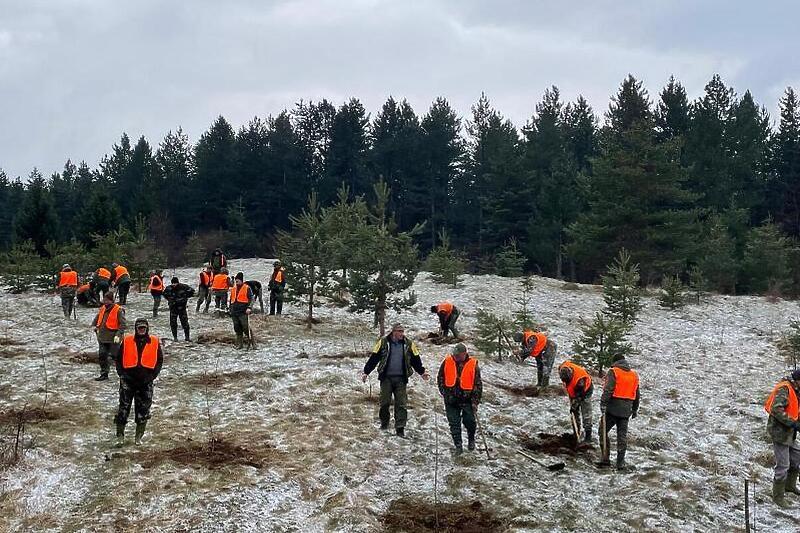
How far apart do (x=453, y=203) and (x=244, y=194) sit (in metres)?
19.2

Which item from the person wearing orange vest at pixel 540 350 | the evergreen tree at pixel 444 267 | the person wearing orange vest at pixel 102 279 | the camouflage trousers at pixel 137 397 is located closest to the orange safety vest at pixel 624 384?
the person wearing orange vest at pixel 540 350

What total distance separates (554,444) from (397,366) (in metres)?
3.04

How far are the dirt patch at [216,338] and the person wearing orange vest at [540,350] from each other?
7.73 meters

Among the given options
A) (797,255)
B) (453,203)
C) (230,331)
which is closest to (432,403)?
(230,331)

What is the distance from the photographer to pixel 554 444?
1066cm

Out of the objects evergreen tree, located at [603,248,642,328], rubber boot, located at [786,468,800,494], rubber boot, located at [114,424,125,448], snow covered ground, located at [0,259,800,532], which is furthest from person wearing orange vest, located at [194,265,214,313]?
rubber boot, located at [786,468,800,494]

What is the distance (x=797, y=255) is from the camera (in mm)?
37625

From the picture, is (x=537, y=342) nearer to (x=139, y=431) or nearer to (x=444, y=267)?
(x=139, y=431)

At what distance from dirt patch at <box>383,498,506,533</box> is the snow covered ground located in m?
0.21

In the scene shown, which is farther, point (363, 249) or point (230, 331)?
point (230, 331)

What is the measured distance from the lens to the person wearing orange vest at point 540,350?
1364cm

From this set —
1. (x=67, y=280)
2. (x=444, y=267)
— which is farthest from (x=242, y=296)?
(x=444, y=267)

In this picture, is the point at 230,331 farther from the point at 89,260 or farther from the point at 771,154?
the point at 771,154

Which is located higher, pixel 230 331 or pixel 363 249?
pixel 363 249
